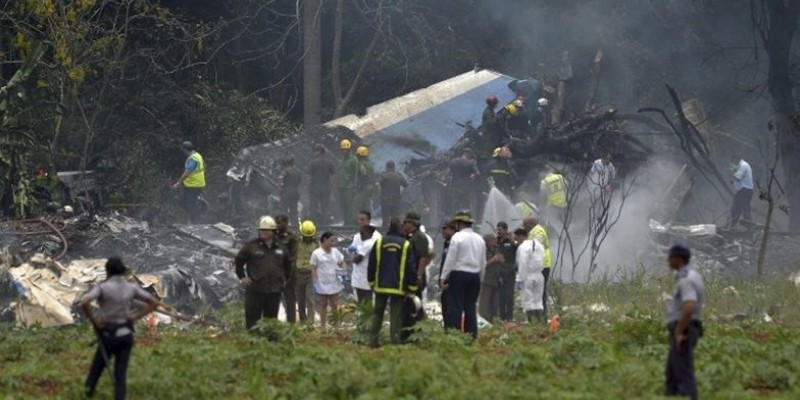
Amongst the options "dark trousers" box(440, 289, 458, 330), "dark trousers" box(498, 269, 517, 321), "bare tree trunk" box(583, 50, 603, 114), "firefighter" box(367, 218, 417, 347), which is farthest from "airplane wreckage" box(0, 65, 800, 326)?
"firefighter" box(367, 218, 417, 347)

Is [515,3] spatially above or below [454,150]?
above

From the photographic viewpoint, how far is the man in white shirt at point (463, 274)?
17172mm

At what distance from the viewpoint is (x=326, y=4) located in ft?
124

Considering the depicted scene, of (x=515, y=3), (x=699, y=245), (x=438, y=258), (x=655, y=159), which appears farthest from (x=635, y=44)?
(x=438, y=258)

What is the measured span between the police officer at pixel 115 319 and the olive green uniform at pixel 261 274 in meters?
4.60

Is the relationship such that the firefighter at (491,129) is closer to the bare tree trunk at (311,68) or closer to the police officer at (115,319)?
the bare tree trunk at (311,68)

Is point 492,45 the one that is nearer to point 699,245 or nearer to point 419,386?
point 699,245

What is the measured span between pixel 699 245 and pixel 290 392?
56.2 feet

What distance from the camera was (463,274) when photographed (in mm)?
17281

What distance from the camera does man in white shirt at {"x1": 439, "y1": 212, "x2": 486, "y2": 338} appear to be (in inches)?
676

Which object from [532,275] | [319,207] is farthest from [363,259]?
[319,207]

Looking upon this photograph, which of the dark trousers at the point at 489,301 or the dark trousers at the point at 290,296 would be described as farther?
the dark trousers at the point at 489,301

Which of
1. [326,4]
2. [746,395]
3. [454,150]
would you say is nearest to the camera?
[746,395]

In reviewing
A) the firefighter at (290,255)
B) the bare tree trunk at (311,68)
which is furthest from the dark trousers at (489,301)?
the bare tree trunk at (311,68)
